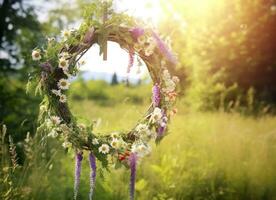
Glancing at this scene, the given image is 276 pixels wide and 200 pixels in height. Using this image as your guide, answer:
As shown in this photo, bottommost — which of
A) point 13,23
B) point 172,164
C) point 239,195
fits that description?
point 239,195

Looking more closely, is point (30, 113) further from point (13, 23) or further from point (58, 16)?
point (58, 16)

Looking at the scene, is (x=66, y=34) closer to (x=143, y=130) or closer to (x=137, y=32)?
(x=137, y=32)

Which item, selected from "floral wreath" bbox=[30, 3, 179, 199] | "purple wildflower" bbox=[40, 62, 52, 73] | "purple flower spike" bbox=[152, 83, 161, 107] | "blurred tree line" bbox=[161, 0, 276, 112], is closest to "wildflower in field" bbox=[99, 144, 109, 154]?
"floral wreath" bbox=[30, 3, 179, 199]

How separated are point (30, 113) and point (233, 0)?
11103 millimetres

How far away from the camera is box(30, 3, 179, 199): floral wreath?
3.85m

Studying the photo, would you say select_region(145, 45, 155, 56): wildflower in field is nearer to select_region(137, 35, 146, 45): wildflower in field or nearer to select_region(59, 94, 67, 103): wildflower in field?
select_region(137, 35, 146, 45): wildflower in field

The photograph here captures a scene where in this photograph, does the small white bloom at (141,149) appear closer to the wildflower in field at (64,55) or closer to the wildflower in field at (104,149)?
the wildflower in field at (104,149)

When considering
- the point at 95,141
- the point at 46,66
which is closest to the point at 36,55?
the point at 46,66

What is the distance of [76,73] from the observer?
405cm

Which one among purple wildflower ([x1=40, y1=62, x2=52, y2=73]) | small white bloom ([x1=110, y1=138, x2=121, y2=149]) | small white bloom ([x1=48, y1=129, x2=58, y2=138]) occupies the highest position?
purple wildflower ([x1=40, y1=62, x2=52, y2=73])

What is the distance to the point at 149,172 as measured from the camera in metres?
6.37

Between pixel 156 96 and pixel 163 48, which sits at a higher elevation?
pixel 163 48

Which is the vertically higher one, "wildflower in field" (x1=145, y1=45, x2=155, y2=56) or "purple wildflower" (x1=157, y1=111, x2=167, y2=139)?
"wildflower in field" (x1=145, y1=45, x2=155, y2=56)

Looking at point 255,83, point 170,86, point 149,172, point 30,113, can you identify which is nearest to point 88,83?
point 255,83
